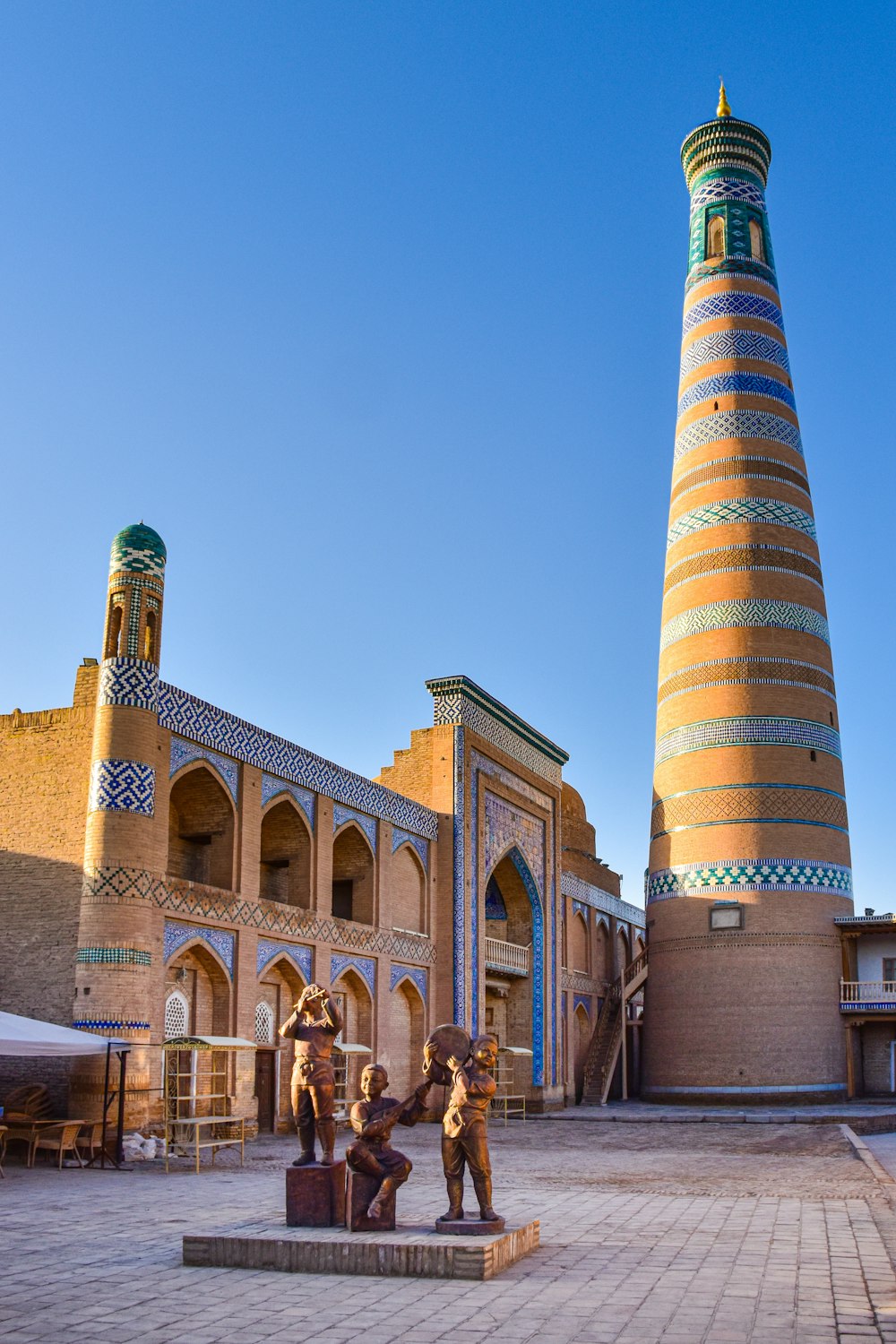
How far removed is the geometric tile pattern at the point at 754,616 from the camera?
24047 mm

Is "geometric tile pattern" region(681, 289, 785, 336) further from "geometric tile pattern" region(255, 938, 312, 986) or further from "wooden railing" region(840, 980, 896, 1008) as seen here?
"geometric tile pattern" region(255, 938, 312, 986)

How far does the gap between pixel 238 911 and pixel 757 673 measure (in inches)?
472

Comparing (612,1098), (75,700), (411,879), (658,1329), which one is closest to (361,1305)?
(658,1329)

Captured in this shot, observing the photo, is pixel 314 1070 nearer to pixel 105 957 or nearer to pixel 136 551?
pixel 105 957

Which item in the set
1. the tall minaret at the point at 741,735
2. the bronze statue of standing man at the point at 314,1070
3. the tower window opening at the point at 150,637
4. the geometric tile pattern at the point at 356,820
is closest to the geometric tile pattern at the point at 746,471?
the tall minaret at the point at 741,735

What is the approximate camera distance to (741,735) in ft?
77.1

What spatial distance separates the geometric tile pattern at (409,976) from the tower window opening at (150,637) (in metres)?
7.13

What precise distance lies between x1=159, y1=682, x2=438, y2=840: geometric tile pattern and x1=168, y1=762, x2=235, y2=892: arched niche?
1.67ft

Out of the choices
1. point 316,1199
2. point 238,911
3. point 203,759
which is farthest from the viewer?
point 238,911

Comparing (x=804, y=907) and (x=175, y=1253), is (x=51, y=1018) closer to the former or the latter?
(x=175, y=1253)

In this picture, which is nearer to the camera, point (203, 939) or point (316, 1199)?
point (316, 1199)

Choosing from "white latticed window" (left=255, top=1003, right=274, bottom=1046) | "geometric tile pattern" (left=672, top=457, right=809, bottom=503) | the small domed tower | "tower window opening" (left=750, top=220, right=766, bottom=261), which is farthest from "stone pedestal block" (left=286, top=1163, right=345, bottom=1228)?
"tower window opening" (left=750, top=220, right=766, bottom=261)

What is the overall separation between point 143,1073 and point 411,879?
25.8 ft

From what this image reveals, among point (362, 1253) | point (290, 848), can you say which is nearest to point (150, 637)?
point (290, 848)
